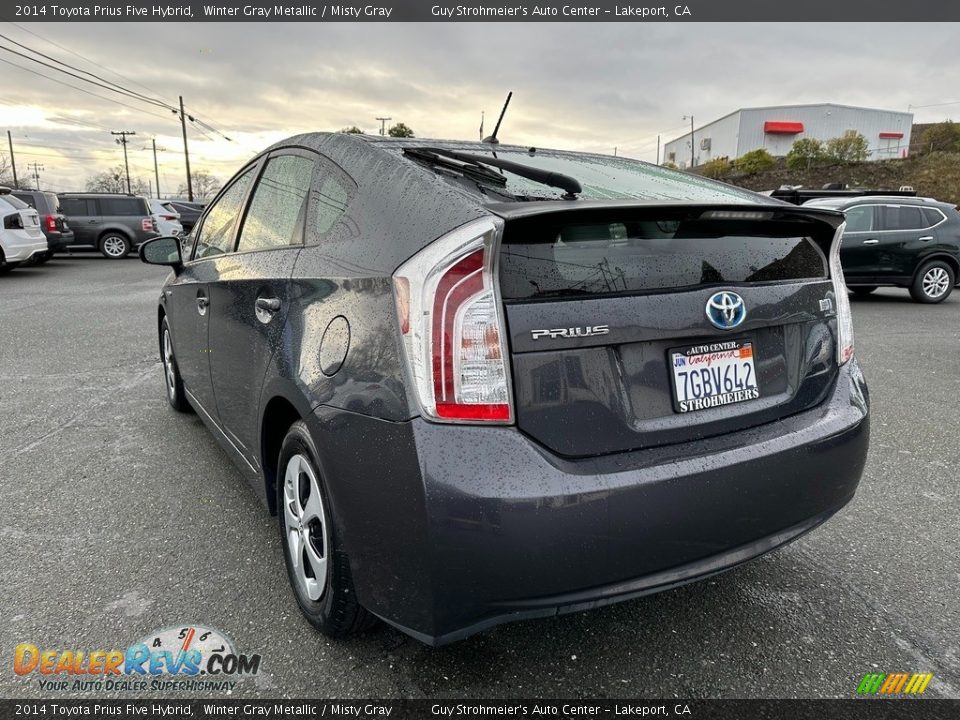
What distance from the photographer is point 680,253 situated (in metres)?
1.77

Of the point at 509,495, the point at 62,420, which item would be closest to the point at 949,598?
the point at 509,495

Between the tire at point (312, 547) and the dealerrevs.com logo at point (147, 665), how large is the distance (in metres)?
0.25

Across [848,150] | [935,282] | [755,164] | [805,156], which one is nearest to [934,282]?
[935,282]

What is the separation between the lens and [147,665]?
6.37ft

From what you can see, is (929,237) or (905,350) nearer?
(905,350)

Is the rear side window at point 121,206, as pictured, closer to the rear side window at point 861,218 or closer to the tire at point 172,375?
the tire at point 172,375

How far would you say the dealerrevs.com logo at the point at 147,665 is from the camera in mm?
1862

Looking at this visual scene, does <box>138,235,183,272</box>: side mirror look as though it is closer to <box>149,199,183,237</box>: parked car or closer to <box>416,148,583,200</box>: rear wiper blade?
<box>416,148,583,200</box>: rear wiper blade

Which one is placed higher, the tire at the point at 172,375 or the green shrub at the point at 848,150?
the green shrub at the point at 848,150

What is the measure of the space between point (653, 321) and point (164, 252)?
3.02 metres

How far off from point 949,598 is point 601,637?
4.27 feet

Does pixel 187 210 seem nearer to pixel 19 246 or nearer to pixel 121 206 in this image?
pixel 121 206

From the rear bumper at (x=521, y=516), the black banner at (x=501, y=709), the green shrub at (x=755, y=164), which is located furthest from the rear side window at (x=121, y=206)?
the green shrub at (x=755, y=164)

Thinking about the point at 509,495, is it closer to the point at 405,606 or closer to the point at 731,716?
the point at 405,606
